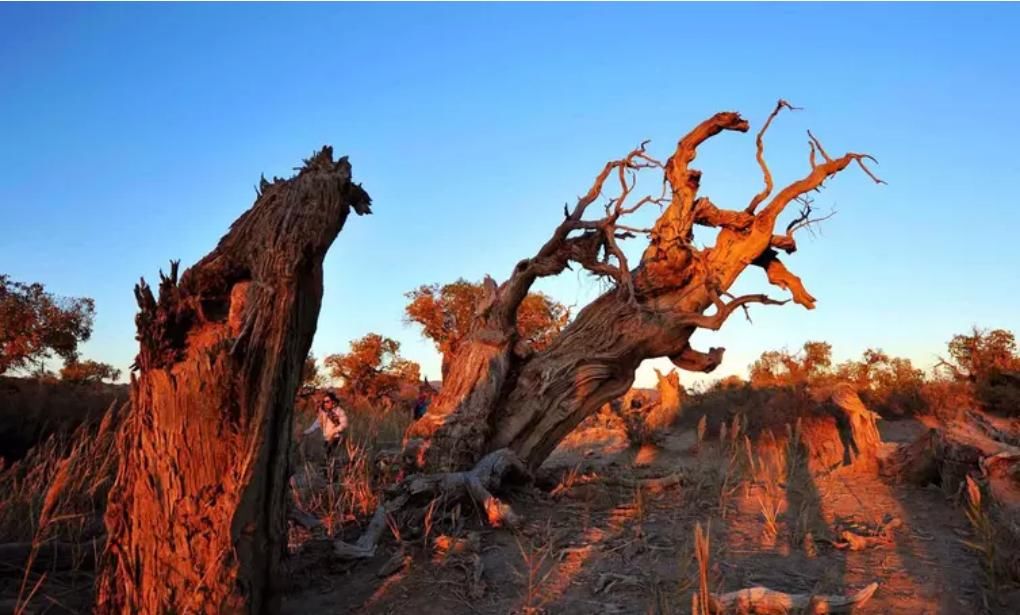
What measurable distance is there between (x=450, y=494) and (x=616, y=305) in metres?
3.57

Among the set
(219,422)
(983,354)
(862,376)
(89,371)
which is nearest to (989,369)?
(983,354)

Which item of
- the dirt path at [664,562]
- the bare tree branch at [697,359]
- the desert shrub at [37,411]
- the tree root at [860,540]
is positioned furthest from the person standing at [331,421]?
the tree root at [860,540]

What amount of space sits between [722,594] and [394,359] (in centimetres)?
2722

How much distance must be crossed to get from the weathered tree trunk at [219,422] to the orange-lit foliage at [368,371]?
24972 mm

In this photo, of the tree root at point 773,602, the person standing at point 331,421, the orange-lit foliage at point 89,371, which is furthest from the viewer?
the orange-lit foliage at point 89,371

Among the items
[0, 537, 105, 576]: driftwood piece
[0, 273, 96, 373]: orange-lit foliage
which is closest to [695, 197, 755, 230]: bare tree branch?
[0, 537, 105, 576]: driftwood piece

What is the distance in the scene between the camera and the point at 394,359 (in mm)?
30391

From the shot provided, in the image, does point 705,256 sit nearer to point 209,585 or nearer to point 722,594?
point 722,594

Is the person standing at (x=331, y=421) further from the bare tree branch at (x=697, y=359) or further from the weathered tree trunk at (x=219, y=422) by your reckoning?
the weathered tree trunk at (x=219, y=422)

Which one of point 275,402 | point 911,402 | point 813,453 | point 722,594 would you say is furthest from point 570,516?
point 911,402

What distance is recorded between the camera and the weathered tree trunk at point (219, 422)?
360 centimetres

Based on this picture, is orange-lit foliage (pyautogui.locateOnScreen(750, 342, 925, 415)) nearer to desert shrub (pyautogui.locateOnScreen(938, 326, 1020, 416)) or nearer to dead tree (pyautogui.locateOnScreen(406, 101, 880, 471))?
desert shrub (pyautogui.locateOnScreen(938, 326, 1020, 416))

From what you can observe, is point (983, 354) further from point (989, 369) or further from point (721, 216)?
point (721, 216)

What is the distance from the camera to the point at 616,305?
28.2 ft
